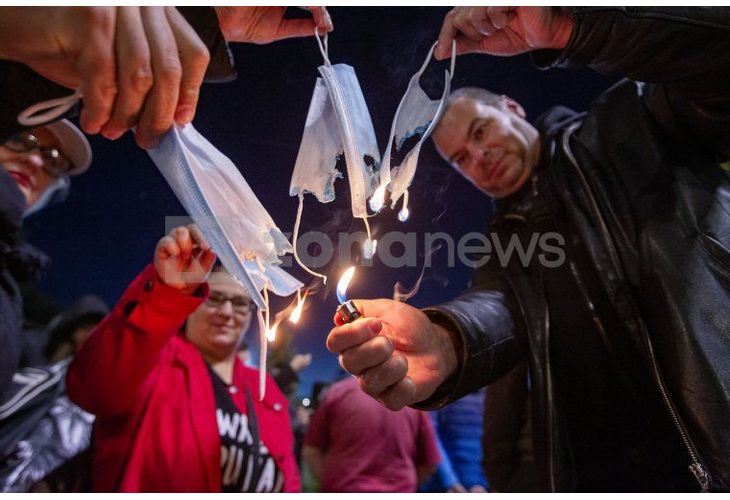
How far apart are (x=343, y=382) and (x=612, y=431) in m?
0.82

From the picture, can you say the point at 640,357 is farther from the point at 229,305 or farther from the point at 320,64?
the point at 229,305

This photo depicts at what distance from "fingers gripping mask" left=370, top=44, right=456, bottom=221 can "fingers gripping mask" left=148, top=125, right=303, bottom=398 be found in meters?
0.17

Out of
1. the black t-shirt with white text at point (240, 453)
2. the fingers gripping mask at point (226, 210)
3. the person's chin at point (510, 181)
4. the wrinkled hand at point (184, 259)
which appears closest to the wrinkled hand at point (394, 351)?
the fingers gripping mask at point (226, 210)

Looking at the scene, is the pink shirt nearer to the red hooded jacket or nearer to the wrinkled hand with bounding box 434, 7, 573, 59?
the red hooded jacket

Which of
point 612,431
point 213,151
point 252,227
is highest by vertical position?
point 213,151

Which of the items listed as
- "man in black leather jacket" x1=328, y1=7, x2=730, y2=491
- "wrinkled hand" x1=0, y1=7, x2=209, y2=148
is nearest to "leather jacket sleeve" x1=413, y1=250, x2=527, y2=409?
"man in black leather jacket" x1=328, y1=7, x2=730, y2=491

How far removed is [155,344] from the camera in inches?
35.8

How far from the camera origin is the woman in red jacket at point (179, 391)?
2.79ft

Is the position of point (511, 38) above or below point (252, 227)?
above

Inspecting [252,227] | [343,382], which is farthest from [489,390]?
[252,227]

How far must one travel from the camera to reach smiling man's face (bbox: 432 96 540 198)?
1.05m

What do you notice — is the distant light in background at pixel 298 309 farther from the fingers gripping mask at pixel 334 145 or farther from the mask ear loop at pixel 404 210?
the mask ear loop at pixel 404 210

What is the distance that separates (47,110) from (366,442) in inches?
46.2

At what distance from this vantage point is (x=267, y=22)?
75cm
